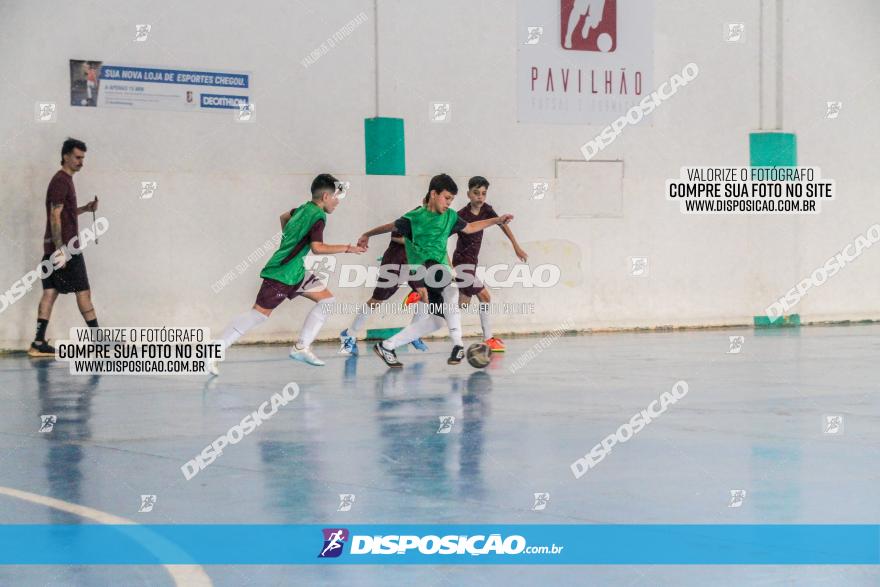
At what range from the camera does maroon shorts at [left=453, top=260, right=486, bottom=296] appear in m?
15.5

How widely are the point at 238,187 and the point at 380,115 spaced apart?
2290 mm

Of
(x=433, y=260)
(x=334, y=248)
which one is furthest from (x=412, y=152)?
(x=334, y=248)

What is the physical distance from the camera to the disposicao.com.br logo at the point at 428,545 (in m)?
5.16

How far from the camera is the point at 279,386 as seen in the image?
1167cm

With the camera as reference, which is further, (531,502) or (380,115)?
(380,115)

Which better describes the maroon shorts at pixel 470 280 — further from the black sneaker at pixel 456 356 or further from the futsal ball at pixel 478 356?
the futsal ball at pixel 478 356

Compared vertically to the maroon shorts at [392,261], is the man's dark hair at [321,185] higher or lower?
higher

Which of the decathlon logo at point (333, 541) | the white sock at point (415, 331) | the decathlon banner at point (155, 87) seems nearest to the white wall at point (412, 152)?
the decathlon banner at point (155, 87)

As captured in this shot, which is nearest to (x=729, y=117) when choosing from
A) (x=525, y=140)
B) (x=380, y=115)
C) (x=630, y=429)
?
(x=525, y=140)

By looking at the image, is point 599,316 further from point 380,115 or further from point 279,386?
point 279,386

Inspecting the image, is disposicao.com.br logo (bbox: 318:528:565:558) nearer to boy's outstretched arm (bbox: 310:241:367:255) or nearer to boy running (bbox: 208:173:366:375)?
boy's outstretched arm (bbox: 310:241:367:255)

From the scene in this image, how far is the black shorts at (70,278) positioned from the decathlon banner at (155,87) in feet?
7.23

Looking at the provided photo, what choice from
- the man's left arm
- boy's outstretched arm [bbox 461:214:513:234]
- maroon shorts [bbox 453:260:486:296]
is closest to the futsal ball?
boy's outstretched arm [bbox 461:214:513:234]

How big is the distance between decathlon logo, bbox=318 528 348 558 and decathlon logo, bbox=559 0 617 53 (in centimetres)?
1465
